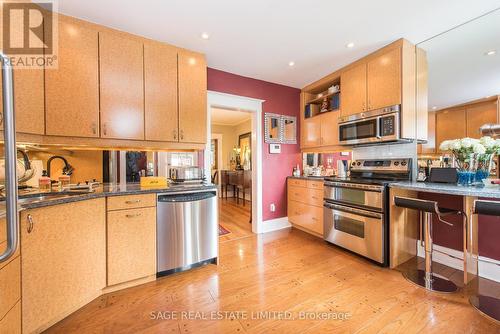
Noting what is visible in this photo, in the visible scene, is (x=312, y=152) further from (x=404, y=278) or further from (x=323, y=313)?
(x=323, y=313)

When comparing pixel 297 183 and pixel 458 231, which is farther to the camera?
pixel 297 183

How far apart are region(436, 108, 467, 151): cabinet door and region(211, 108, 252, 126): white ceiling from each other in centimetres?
391

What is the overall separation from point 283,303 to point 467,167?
214cm

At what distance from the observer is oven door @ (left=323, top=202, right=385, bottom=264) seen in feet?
7.18

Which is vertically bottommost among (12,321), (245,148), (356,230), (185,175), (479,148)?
(12,321)

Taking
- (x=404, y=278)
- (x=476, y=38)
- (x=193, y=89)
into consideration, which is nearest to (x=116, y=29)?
(x=193, y=89)

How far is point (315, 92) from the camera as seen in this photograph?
12.5ft

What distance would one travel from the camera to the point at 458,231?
215cm

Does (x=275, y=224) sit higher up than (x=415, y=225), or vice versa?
(x=415, y=225)

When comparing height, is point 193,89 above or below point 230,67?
below

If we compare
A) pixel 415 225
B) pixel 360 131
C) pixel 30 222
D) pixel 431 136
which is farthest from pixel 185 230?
pixel 431 136

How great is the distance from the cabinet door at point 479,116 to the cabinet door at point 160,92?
319cm

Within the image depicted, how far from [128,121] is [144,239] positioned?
48.7 inches

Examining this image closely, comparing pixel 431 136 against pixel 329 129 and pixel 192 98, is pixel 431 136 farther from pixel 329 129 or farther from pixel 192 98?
pixel 192 98
